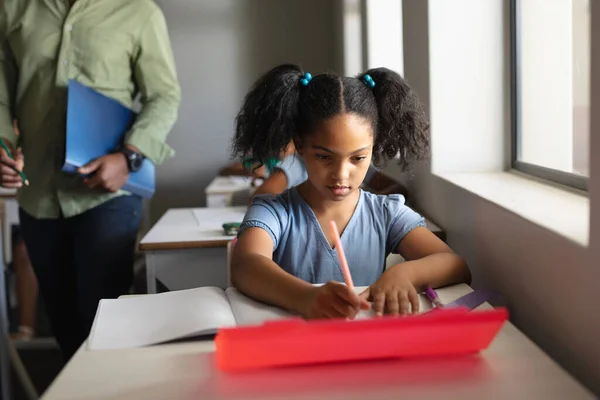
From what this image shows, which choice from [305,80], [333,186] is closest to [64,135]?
[305,80]

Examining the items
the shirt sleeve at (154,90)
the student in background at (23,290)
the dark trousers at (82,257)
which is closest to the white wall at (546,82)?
the shirt sleeve at (154,90)

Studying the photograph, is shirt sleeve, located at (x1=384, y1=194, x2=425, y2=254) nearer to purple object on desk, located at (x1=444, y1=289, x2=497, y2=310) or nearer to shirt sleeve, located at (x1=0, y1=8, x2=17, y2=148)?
purple object on desk, located at (x1=444, y1=289, x2=497, y2=310)

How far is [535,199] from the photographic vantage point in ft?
4.38

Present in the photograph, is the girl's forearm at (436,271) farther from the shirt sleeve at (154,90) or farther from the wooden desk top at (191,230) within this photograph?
the shirt sleeve at (154,90)

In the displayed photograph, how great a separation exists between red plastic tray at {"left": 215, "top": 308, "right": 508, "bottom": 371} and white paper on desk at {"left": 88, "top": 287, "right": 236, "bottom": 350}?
0.14m

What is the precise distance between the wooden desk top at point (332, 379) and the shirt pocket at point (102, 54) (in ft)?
4.03

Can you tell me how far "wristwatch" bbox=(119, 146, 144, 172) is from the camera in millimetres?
1979

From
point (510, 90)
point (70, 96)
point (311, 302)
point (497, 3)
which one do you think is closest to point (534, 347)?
point (311, 302)

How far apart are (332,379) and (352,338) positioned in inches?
2.2

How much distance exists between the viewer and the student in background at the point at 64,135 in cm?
195

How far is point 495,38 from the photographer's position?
1810 mm

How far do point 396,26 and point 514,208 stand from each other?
213cm

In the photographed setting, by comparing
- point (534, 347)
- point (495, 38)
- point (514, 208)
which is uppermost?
point (495, 38)

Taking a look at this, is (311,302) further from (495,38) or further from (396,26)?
(396,26)
